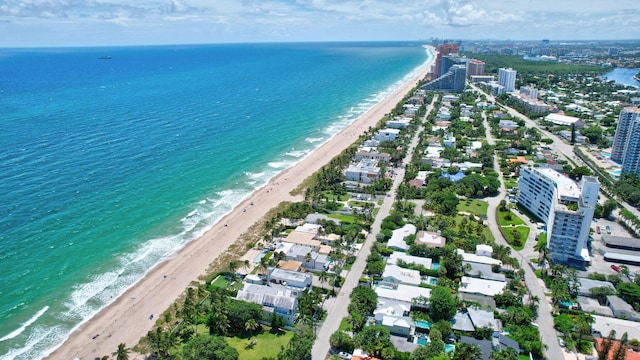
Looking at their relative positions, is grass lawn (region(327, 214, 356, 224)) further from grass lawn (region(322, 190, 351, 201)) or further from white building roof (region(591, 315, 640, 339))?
white building roof (region(591, 315, 640, 339))

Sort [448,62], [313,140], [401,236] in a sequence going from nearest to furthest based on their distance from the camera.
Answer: [401,236] < [313,140] < [448,62]

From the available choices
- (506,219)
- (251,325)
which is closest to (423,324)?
(251,325)

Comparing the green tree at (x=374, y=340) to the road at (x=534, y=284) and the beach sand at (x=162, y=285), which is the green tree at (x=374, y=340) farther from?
the beach sand at (x=162, y=285)

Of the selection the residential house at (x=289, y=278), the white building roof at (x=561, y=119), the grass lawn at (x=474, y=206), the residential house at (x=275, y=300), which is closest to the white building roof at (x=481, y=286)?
the residential house at (x=289, y=278)

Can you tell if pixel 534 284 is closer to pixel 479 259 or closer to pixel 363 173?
pixel 479 259

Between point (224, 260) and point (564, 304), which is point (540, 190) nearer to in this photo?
point (564, 304)

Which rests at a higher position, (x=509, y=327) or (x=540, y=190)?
(x=540, y=190)

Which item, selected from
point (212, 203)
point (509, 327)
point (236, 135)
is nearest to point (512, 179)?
point (509, 327)

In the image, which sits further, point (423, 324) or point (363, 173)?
point (363, 173)
